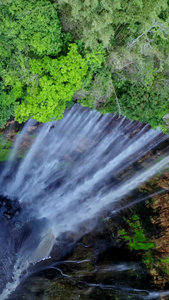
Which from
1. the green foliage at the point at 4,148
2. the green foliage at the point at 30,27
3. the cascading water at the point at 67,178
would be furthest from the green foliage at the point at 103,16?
the green foliage at the point at 4,148

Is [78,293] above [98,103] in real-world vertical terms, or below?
below

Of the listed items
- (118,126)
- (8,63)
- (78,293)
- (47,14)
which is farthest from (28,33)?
(78,293)

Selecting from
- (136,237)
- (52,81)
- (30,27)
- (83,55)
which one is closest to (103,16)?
(83,55)

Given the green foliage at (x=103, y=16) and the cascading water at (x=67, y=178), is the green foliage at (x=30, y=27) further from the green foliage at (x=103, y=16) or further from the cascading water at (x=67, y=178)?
the cascading water at (x=67, y=178)

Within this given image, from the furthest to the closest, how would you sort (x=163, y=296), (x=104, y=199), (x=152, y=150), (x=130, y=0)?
(x=104, y=199) < (x=152, y=150) < (x=163, y=296) < (x=130, y=0)

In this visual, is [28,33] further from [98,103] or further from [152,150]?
[152,150]

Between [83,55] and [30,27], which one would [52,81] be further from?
[30,27]
